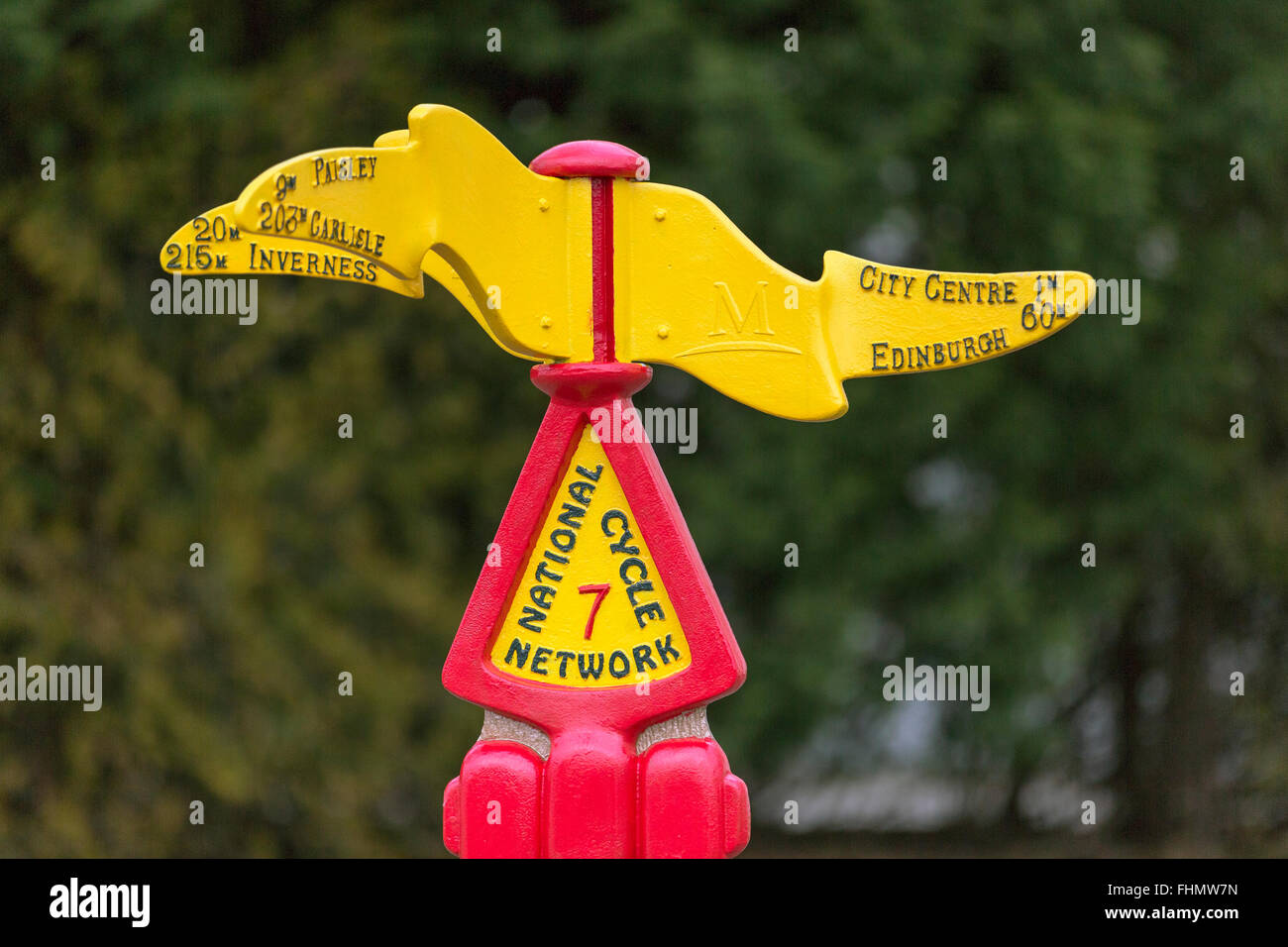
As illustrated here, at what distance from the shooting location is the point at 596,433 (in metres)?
2.42

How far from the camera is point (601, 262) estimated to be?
2.42 m

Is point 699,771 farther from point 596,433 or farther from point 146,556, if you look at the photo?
point 146,556

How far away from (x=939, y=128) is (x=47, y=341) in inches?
118

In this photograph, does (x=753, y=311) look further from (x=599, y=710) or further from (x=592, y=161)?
(x=599, y=710)

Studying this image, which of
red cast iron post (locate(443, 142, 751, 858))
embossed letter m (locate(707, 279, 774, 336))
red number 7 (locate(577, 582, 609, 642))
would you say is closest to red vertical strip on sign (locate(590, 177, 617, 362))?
red cast iron post (locate(443, 142, 751, 858))

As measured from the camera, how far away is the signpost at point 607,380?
2.34 metres

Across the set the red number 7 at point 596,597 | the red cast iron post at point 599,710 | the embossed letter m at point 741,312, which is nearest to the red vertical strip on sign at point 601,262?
the red cast iron post at point 599,710

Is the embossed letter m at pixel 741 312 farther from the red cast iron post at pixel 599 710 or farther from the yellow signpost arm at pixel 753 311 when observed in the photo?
the red cast iron post at pixel 599 710

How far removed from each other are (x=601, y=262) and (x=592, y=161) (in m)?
0.15

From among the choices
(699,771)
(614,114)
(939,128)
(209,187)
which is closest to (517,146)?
(614,114)

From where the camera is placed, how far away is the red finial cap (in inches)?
94.6

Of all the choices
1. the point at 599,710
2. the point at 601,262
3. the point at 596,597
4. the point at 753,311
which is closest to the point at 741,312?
the point at 753,311

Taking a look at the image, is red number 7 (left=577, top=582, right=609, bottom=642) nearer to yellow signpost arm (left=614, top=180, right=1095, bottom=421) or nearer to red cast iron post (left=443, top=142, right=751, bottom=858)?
red cast iron post (left=443, top=142, right=751, bottom=858)

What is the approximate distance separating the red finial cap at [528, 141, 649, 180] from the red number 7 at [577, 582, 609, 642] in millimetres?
624
